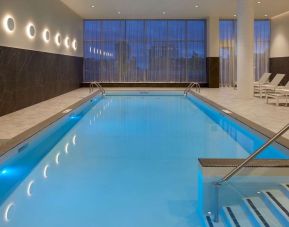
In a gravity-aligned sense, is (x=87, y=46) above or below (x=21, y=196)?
above

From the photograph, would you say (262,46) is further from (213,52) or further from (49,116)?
(49,116)

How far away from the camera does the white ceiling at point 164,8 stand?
16.4 m

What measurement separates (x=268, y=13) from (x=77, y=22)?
9.26 metres

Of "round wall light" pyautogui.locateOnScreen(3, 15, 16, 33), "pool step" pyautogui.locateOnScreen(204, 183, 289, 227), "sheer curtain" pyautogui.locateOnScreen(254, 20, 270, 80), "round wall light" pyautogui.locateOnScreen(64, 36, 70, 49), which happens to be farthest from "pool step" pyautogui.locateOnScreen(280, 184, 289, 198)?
"sheer curtain" pyautogui.locateOnScreen(254, 20, 270, 80)

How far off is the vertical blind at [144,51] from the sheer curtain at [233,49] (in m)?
1.02

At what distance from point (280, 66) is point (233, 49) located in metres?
2.89

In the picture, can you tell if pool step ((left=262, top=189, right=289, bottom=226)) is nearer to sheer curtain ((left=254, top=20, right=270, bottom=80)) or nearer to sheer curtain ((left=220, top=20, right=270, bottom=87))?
sheer curtain ((left=220, top=20, right=270, bottom=87))

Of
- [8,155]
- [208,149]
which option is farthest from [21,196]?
[208,149]

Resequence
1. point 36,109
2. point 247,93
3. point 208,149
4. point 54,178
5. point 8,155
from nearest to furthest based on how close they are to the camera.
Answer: point 54,178, point 8,155, point 208,149, point 36,109, point 247,93

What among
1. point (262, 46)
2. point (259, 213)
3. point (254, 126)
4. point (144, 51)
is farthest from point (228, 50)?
point (259, 213)

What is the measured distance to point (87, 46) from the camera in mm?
22938

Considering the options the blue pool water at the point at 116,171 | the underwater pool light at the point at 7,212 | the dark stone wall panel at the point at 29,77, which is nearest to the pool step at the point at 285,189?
the blue pool water at the point at 116,171

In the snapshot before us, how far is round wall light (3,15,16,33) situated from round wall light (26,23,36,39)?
50.0 inches

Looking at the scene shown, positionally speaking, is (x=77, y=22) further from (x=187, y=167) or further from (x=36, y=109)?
(x=187, y=167)
